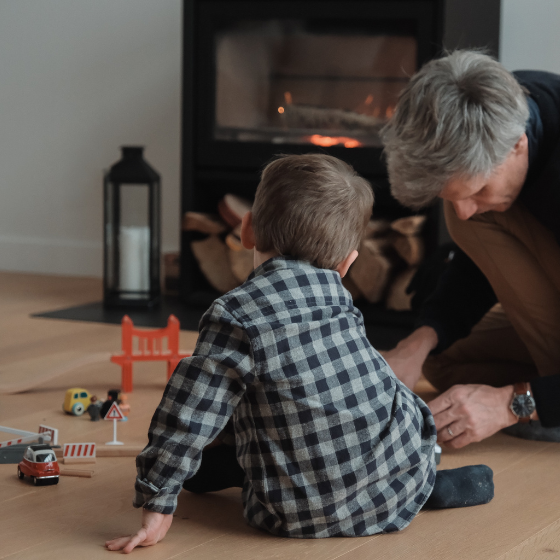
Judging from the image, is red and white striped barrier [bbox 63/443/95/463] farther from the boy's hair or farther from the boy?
the boy's hair

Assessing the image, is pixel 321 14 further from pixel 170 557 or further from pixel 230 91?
pixel 170 557

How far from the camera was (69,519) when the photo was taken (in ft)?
3.77

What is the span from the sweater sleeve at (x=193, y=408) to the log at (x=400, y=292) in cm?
170

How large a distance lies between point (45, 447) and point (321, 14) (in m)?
1.80

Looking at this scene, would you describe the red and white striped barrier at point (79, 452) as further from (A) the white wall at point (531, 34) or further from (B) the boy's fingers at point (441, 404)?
(A) the white wall at point (531, 34)

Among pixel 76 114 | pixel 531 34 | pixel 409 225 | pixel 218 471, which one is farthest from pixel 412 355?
pixel 76 114

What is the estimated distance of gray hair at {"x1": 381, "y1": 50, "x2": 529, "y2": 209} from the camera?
1.19 m

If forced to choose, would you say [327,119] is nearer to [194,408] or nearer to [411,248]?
[411,248]

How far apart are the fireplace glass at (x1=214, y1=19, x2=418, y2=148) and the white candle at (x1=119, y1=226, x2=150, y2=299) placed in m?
0.43

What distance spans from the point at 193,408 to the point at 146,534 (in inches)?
7.2

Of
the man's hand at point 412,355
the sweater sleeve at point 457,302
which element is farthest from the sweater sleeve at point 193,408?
the sweater sleeve at point 457,302

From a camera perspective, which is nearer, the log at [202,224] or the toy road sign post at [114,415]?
the toy road sign post at [114,415]

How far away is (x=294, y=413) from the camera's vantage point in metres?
1.02

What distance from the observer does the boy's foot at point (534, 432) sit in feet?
5.03
